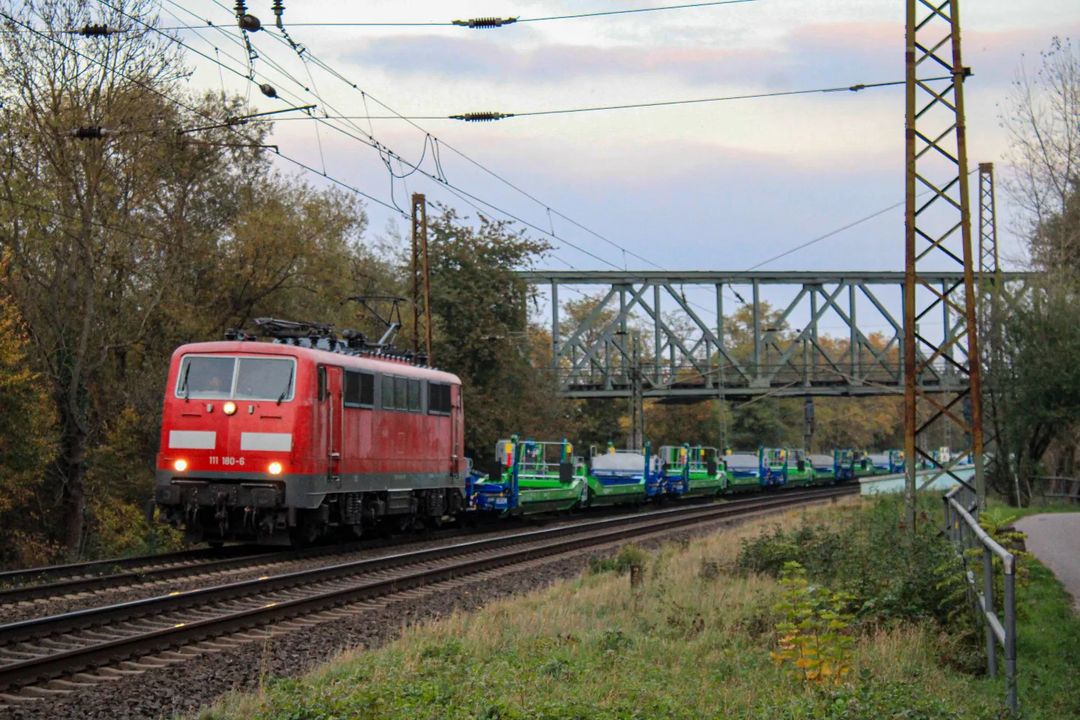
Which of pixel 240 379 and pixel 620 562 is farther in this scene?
pixel 240 379

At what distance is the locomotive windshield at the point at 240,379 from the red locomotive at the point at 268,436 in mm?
16

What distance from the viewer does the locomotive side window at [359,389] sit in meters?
21.2

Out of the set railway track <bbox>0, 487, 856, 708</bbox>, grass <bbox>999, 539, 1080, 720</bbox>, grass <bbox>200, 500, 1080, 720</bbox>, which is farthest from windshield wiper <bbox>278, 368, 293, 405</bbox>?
grass <bbox>999, 539, 1080, 720</bbox>

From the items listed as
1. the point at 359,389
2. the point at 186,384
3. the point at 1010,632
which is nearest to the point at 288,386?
the point at 186,384

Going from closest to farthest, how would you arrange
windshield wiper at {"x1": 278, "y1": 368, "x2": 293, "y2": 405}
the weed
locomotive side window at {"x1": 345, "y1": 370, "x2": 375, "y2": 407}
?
1. the weed
2. windshield wiper at {"x1": 278, "y1": 368, "x2": 293, "y2": 405}
3. locomotive side window at {"x1": 345, "y1": 370, "x2": 375, "y2": 407}

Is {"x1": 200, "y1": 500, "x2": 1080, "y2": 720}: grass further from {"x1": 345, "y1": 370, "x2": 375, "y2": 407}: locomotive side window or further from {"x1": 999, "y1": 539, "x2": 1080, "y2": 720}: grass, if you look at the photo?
{"x1": 345, "y1": 370, "x2": 375, "y2": 407}: locomotive side window

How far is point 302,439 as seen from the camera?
19.5 meters

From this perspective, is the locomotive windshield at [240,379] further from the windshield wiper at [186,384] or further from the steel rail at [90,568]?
the steel rail at [90,568]

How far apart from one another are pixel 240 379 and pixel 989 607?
1317cm

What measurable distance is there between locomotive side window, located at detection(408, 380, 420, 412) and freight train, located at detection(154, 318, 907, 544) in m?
0.02

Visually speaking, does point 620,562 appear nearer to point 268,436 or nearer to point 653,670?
point 268,436

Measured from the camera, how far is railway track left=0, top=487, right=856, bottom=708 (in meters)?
10.2

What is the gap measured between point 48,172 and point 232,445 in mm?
13830

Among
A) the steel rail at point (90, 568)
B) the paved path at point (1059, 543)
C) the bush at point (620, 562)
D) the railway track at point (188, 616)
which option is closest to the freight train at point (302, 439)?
the steel rail at point (90, 568)
